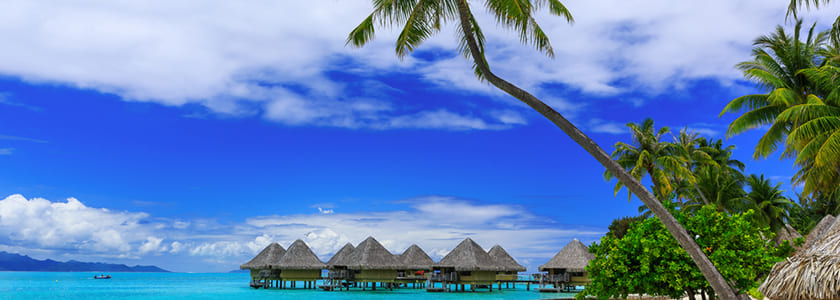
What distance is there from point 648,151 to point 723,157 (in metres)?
7.94

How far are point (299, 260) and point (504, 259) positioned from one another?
13867 mm

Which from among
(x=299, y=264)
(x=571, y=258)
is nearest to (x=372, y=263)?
(x=299, y=264)

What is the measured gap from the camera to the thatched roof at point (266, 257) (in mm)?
42831

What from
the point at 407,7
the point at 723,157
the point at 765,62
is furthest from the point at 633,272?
the point at 723,157

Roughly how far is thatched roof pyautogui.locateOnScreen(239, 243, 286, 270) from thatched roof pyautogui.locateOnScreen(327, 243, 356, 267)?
3866mm

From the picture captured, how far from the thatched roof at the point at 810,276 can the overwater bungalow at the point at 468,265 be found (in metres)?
26.1

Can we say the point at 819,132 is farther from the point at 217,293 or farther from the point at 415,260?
the point at 217,293

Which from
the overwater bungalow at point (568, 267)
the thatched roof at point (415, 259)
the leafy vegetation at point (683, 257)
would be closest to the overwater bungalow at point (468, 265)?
the thatched roof at point (415, 259)

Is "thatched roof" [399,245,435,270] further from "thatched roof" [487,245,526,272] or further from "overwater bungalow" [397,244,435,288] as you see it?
Answer: "thatched roof" [487,245,526,272]

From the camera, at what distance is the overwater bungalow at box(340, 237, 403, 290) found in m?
39.4

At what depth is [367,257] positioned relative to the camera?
39.6 metres

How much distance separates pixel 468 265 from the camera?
37.0 meters

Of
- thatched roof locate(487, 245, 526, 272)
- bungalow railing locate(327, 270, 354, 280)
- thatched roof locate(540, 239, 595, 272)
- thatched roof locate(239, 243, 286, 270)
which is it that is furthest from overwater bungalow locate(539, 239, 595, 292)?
thatched roof locate(239, 243, 286, 270)

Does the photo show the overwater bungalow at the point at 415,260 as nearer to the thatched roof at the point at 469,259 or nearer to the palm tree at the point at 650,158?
the thatched roof at the point at 469,259
